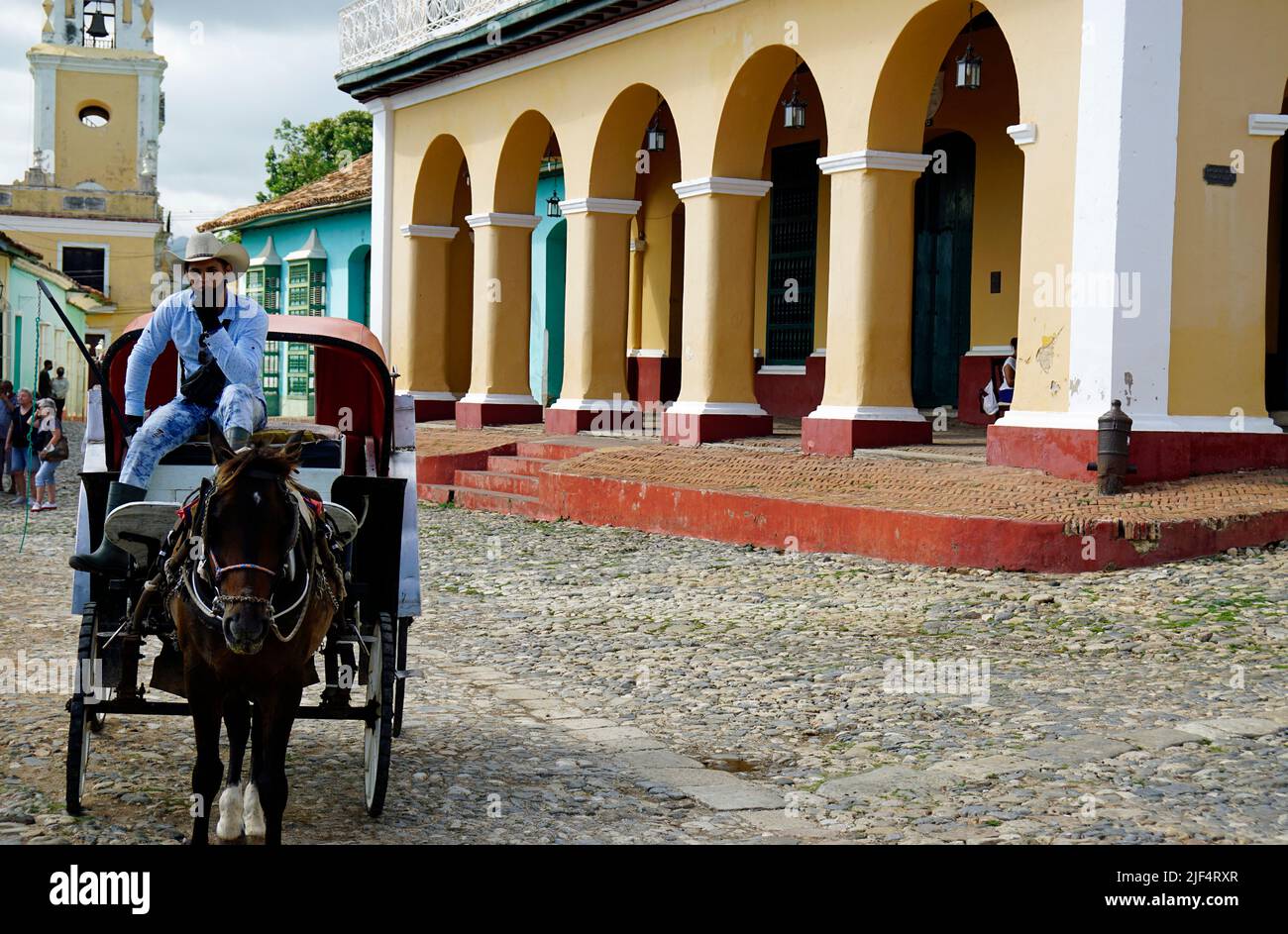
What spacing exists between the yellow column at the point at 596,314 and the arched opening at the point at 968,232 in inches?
138

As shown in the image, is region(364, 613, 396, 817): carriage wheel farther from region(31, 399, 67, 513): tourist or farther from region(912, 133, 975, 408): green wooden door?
region(912, 133, 975, 408): green wooden door

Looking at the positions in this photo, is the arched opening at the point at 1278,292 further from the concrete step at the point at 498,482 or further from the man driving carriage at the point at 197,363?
the man driving carriage at the point at 197,363

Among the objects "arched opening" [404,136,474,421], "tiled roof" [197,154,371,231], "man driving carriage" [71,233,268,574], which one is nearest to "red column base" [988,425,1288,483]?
"man driving carriage" [71,233,268,574]

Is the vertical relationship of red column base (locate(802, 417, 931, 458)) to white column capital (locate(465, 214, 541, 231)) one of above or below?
below

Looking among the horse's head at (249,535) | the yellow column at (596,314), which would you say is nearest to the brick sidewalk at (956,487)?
the yellow column at (596,314)

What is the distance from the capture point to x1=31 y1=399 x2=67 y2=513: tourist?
16.7m

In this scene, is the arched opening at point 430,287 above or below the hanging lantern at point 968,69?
below

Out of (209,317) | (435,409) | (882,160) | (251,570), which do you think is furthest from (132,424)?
(435,409)

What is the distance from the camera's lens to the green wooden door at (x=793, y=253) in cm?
1941

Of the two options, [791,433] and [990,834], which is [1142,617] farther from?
[791,433]

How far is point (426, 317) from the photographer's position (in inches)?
873

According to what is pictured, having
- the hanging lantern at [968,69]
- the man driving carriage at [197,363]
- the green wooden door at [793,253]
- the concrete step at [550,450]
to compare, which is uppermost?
the hanging lantern at [968,69]

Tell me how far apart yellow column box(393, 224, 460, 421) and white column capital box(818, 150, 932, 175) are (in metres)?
9.55

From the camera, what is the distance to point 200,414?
18.8 feet
